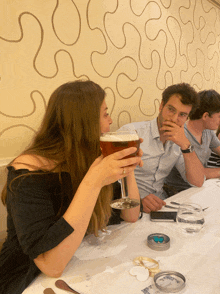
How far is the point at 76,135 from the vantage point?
1062 mm

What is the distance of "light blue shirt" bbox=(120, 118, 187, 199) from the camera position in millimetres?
1989

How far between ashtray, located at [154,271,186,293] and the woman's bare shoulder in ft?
1.98

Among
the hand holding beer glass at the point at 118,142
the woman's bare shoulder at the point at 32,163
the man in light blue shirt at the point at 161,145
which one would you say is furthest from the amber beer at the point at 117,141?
the man in light blue shirt at the point at 161,145

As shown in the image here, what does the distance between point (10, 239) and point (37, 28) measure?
1476mm

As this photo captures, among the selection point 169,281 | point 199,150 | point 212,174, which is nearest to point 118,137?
point 169,281

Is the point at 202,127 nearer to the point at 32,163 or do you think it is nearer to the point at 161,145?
the point at 161,145

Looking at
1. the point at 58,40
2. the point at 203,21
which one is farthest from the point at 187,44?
the point at 58,40

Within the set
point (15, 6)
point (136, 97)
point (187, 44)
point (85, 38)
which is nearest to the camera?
point (15, 6)

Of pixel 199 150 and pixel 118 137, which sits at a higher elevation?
pixel 118 137

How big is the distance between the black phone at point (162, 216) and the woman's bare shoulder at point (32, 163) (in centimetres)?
57

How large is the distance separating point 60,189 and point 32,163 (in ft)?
0.55

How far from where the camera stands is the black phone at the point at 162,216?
1.14 meters

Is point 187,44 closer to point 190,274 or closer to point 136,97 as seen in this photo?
point 136,97

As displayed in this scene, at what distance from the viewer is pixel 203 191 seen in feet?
5.31
